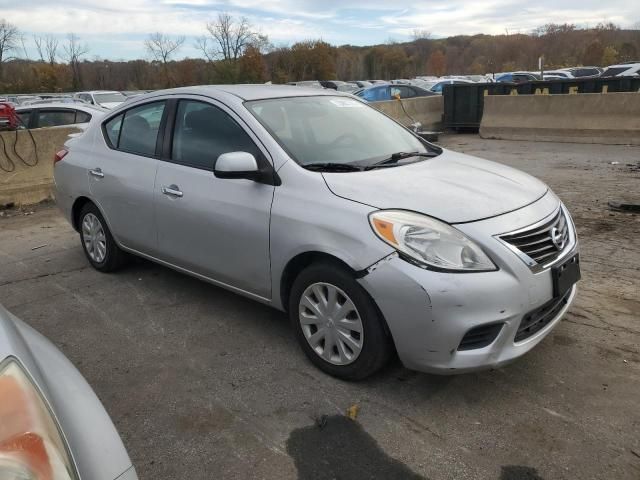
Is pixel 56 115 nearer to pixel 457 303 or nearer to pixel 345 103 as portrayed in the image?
pixel 345 103

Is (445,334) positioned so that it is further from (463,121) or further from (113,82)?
(113,82)

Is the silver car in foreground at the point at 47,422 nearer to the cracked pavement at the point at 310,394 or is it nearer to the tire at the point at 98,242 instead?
the cracked pavement at the point at 310,394

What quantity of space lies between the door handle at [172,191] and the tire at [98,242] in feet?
3.64

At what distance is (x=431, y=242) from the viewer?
9.26ft

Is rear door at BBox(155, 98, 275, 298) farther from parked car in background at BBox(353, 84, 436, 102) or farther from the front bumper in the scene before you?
parked car in background at BBox(353, 84, 436, 102)

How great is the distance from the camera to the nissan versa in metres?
2.79

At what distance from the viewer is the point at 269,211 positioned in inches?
134

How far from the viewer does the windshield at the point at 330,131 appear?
3.61 m

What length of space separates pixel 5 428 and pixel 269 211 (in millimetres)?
2235

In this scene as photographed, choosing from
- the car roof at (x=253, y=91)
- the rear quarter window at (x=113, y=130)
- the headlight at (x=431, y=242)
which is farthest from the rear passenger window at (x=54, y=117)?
the headlight at (x=431, y=242)

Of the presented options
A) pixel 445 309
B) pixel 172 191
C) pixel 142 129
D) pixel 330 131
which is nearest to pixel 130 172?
pixel 142 129

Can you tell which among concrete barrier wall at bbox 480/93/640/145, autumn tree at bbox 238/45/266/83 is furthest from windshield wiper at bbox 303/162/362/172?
autumn tree at bbox 238/45/266/83

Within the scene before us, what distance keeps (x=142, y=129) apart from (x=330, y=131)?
171cm

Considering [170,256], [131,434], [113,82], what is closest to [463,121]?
[170,256]
